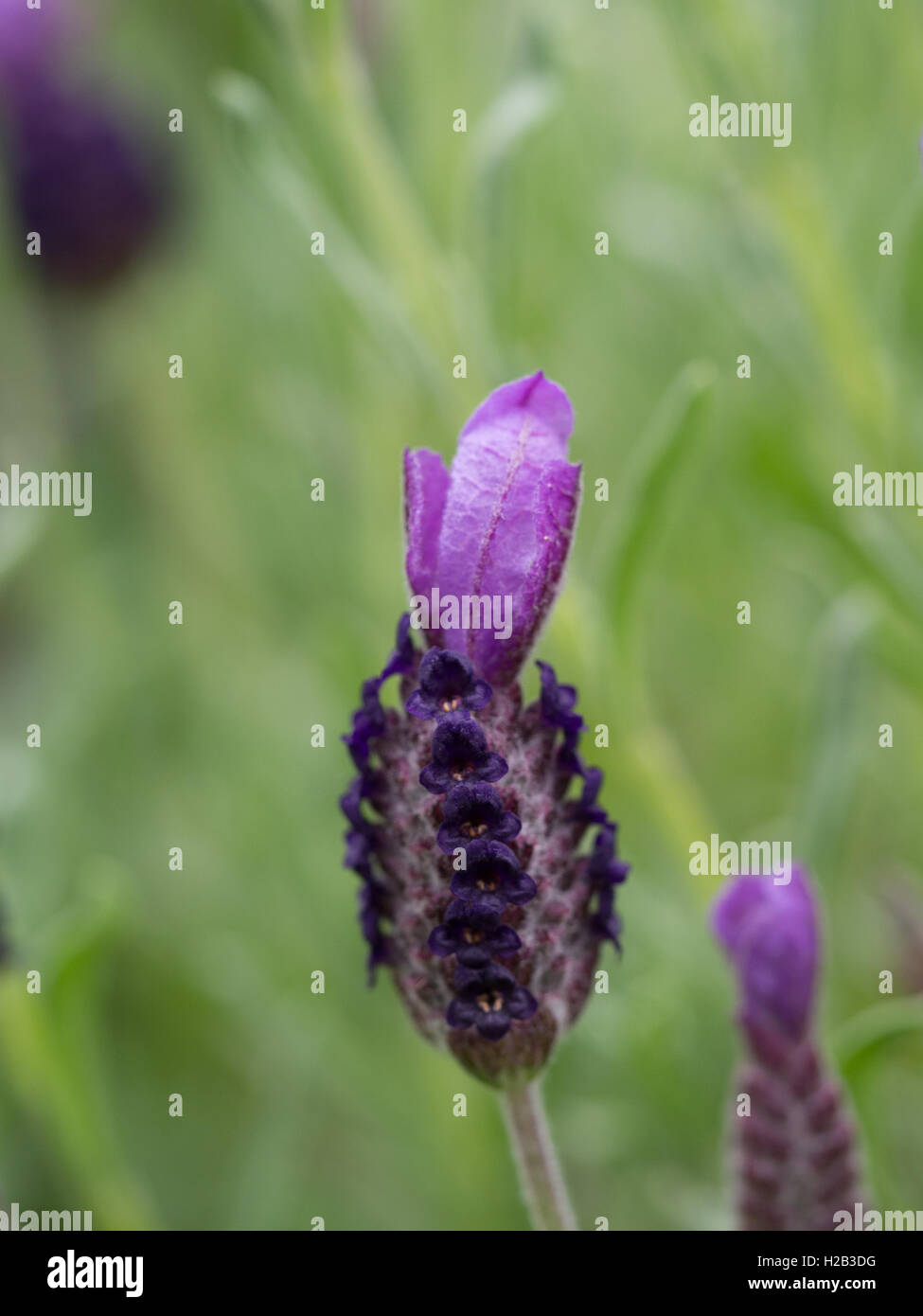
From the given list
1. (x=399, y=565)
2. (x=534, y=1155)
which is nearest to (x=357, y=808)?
(x=534, y=1155)

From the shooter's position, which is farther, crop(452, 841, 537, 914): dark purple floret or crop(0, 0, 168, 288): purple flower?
crop(0, 0, 168, 288): purple flower

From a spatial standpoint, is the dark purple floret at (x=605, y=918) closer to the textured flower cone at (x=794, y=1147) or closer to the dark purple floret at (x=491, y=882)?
the dark purple floret at (x=491, y=882)

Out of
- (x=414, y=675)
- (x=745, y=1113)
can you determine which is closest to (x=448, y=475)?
(x=414, y=675)

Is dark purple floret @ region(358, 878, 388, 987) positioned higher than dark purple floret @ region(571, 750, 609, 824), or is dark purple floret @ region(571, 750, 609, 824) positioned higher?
dark purple floret @ region(571, 750, 609, 824)

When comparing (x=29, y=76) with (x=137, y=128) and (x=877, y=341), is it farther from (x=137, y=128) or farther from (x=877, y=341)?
(x=877, y=341)

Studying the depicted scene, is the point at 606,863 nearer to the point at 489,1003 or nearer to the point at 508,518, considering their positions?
the point at 489,1003

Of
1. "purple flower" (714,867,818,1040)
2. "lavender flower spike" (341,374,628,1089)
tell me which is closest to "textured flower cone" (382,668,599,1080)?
"lavender flower spike" (341,374,628,1089)

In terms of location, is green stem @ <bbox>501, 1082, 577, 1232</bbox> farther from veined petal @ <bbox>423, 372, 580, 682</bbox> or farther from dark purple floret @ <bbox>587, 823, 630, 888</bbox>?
veined petal @ <bbox>423, 372, 580, 682</bbox>
